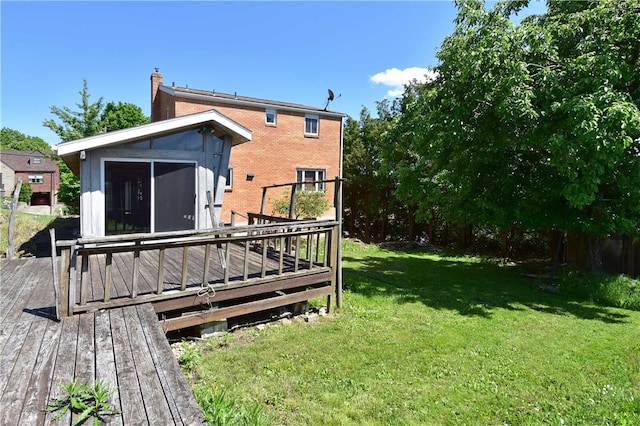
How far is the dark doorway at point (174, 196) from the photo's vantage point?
27.6ft

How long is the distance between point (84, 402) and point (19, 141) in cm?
9950

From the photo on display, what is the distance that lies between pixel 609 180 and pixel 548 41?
3385mm

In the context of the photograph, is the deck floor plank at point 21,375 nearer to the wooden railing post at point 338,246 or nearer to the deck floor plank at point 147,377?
the deck floor plank at point 147,377

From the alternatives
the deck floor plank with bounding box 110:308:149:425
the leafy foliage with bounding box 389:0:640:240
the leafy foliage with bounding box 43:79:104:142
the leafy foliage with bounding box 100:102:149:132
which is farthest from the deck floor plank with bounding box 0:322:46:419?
the leafy foliage with bounding box 100:102:149:132

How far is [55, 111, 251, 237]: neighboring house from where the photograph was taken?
771 cm

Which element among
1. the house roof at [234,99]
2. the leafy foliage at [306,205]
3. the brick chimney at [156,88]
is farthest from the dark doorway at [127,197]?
the brick chimney at [156,88]

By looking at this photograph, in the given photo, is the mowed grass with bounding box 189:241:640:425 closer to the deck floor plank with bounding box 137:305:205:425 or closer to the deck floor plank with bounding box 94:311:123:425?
the deck floor plank with bounding box 137:305:205:425

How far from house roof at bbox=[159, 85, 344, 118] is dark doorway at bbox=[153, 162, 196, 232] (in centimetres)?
748

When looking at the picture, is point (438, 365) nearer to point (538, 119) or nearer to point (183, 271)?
point (183, 271)

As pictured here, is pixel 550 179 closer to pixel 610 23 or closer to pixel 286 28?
pixel 610 23

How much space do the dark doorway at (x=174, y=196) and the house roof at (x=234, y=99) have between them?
748cm

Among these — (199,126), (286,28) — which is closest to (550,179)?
(199,126)

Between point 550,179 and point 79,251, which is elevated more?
point 550,179

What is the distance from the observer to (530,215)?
30.5ft
